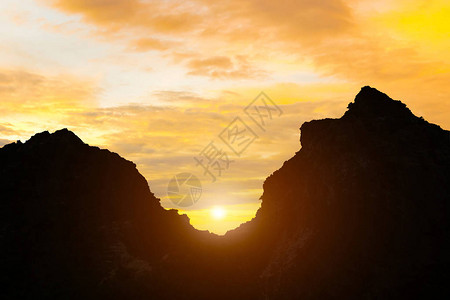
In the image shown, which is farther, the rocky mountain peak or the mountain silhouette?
the rocky mountain peak

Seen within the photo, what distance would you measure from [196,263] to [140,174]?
1297cm

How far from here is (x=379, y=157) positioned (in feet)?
140

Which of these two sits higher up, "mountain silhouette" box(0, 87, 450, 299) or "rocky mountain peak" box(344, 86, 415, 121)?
"rocky mountain peak" box(344, 86, 415, 121)

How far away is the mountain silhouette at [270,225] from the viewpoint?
39.4 meters

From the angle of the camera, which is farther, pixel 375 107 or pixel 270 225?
pixel 270 225

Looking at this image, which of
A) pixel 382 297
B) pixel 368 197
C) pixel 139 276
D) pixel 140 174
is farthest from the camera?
pixel 140 174

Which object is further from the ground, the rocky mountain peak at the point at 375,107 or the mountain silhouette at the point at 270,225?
the rocky mountain peak at the point at 375,107

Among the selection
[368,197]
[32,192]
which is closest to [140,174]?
[32,192]

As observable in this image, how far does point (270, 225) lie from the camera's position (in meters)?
51.2

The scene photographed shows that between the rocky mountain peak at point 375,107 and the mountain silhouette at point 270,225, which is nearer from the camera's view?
the mountain silhouette at point 270,225

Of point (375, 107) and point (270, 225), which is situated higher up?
point (375, 107)

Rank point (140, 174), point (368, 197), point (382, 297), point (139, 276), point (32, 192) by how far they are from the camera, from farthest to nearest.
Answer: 1. point (140, 174)
2. point (32, 192)
3. point (139, 276)
4. point (368, 197)
5. point (382, 297)

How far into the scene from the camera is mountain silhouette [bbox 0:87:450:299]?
129ft

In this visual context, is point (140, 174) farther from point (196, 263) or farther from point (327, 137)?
point (327, 137)
